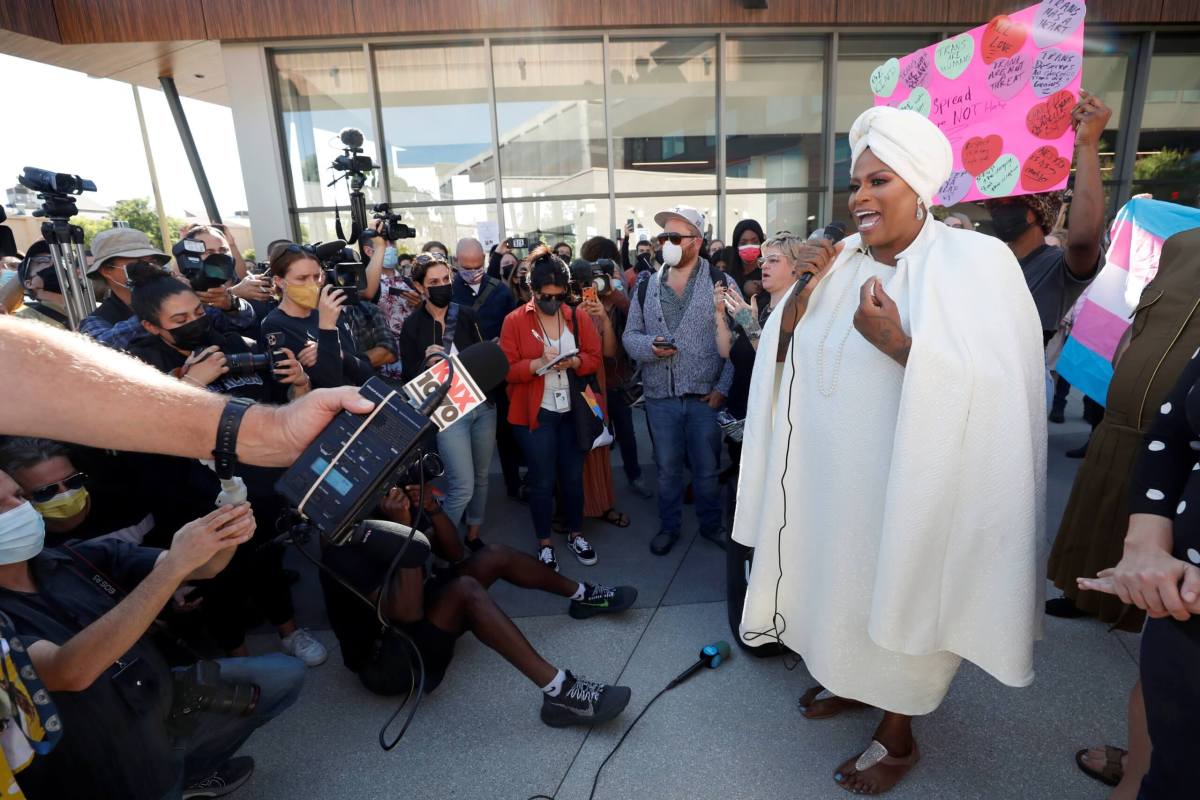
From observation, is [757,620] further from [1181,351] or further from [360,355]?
[360,355]

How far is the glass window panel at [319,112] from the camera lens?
26.8 feet

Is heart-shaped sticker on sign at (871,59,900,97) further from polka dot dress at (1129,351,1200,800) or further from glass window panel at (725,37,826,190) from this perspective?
glass window panel at (725,37,826,190)

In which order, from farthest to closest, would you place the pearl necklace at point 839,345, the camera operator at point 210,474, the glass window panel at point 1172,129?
1. the glass window panel at point 1172,129
2. the camera operator at point 210,474
3. the pearl necklace at point 839,345

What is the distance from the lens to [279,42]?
7.88m

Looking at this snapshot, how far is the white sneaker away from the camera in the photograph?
2.75 meters

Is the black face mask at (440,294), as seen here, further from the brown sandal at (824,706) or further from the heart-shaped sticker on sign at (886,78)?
the brown sandal at (824,706)

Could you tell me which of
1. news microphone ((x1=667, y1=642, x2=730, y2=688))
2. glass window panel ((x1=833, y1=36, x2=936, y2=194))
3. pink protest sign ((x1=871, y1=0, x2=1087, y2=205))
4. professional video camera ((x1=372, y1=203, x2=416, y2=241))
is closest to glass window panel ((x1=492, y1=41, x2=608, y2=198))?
glass window panel ((x1=833, y1=36, x2=936, y2=194))

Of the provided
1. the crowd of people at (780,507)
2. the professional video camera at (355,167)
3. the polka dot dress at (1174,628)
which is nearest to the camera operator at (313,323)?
the crowd of people at (780,507)

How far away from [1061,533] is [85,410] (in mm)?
3028

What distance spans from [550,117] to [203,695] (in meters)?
8.45

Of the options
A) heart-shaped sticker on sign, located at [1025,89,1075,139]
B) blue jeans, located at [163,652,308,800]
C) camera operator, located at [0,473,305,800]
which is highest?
heart-shaped sticker on sign, located at [1025,89,1075,139]

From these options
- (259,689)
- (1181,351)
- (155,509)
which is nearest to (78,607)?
(259,689)

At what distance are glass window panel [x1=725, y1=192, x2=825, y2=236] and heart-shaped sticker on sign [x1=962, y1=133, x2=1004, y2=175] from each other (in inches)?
250

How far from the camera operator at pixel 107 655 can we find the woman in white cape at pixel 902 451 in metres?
1.69
